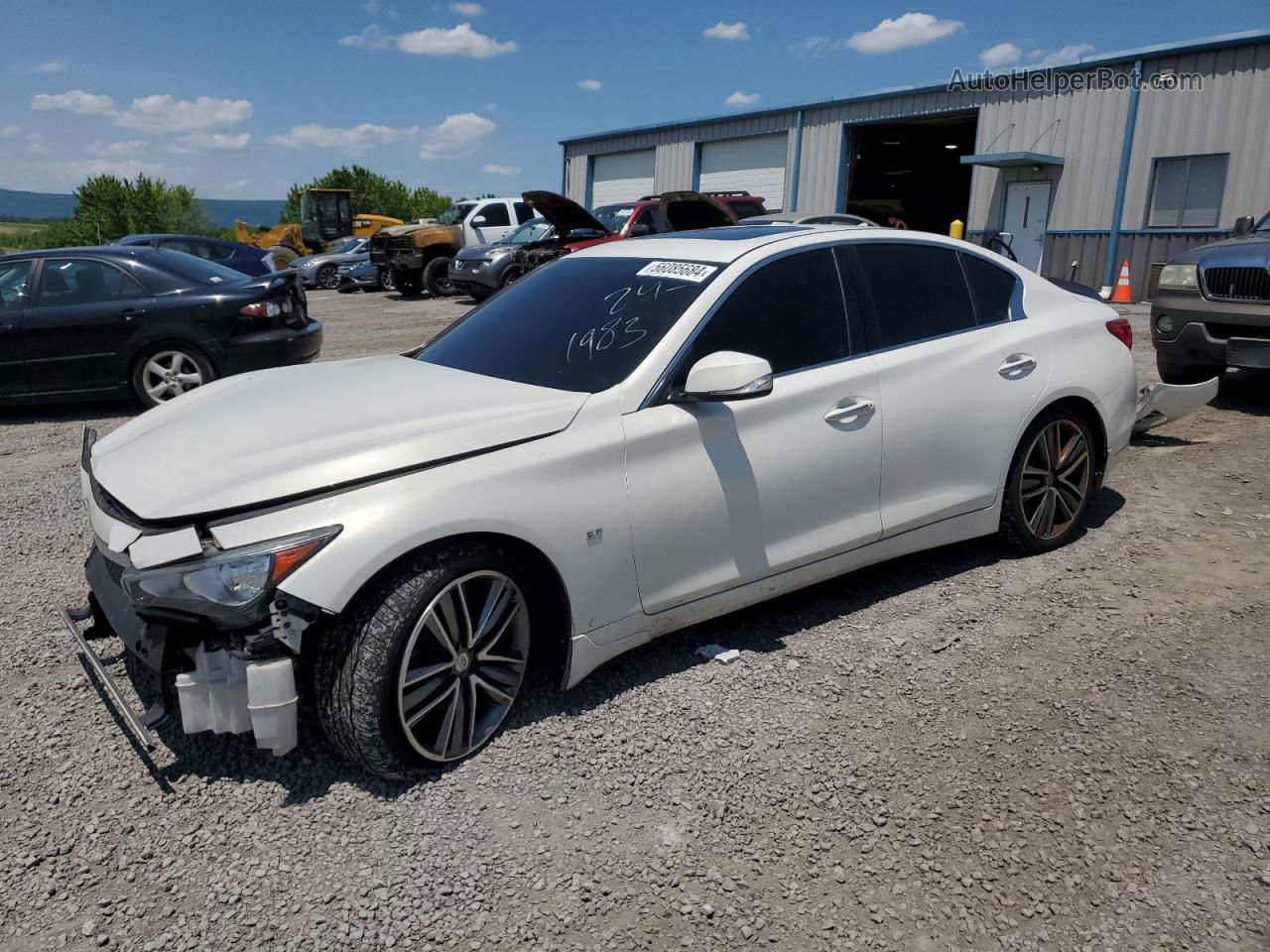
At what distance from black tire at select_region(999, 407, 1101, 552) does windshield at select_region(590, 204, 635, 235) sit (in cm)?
1140

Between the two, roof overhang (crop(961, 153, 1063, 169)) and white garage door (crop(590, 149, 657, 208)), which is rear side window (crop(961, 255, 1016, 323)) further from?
white garage door (crop(590, 149, 657, 208))

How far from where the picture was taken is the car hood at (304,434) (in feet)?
8.79

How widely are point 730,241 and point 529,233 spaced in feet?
46.7

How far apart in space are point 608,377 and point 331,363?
1.38 m

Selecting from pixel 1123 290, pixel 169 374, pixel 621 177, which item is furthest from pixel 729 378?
pixel 621 177

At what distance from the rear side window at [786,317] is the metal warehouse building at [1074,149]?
1713 cm

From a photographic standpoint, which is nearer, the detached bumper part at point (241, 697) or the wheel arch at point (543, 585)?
the detached bumper part at point (241, 697)

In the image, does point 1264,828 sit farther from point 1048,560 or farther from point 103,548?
point 103,548

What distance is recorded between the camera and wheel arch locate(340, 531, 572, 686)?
273cm

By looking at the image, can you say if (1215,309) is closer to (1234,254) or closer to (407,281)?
(1234,254)

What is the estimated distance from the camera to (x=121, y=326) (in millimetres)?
8008

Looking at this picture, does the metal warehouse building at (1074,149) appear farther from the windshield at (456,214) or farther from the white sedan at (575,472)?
the white sedan at (575,472)

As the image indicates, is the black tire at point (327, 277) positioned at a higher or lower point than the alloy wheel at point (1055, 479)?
higher

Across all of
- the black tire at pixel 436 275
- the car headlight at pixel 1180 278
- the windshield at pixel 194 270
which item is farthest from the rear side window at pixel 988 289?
the black tire at pixel 436 275
